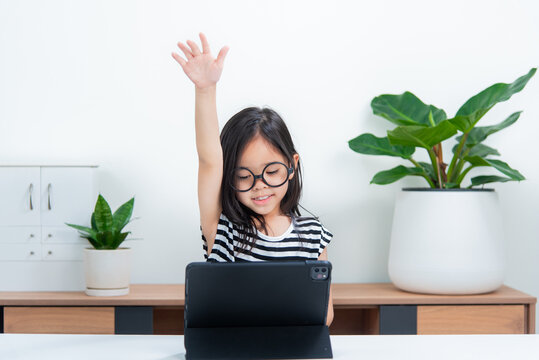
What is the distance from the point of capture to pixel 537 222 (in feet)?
8.36

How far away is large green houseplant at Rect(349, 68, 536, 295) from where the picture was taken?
2.15 meters

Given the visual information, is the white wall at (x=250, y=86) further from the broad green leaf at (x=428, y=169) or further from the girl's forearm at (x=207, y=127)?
the girl's forearm at (x=207, y=127)

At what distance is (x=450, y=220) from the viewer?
216 centimetres

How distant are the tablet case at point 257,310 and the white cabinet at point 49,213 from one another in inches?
52.2

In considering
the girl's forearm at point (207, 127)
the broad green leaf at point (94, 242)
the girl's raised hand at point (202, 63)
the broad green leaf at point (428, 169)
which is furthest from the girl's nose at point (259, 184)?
the broad green leaf at point (428, 169)

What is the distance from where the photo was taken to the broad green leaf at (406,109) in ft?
7.62

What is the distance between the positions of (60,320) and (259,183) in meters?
1.06

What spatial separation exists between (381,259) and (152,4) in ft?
4.85

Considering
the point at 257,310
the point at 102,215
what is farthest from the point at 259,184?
the point at 102,215

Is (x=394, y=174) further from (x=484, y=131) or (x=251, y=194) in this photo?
(x=251, y=194)

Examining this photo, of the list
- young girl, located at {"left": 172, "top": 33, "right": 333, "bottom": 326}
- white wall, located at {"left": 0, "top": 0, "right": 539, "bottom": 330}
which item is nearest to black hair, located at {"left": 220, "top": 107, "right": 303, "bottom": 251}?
young girl, located at {"left": 172, "top": 33, "right": 333, "bottom": 326}

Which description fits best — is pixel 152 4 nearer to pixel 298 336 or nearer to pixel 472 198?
pixel 472 198

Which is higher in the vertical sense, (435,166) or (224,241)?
(435,166)

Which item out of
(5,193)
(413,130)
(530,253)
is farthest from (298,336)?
(530,253)
